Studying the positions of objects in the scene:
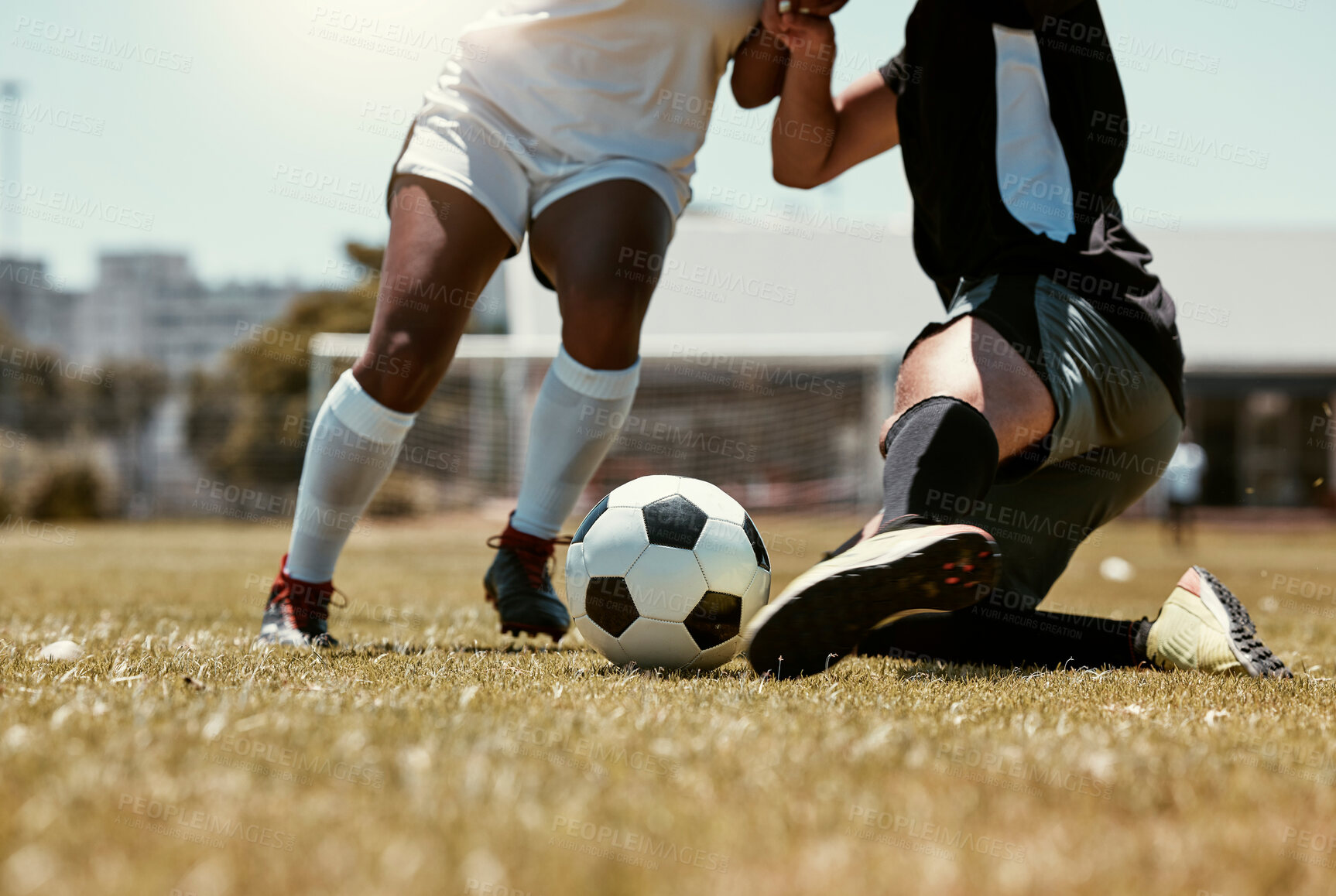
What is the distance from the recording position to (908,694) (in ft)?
6.36

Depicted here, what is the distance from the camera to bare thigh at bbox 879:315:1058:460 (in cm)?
223

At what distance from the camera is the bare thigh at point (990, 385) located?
223cm

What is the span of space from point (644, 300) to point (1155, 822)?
204cm

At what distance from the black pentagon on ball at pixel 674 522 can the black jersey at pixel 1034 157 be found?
937 mm

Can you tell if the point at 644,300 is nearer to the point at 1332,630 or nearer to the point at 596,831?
the point at 596,831

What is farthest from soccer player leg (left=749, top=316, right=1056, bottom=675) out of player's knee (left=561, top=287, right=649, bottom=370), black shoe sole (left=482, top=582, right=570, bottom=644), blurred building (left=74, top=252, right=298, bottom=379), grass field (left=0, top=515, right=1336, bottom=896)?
blurred building (left=74, top=252, right=298, bottom=379)

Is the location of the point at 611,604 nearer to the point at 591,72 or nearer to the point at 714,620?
the point at 714,620

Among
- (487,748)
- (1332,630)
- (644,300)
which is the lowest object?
(1332,630)

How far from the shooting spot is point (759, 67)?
3.26 meters

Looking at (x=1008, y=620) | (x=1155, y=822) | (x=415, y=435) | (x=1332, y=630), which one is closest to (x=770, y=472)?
(x=415, y=435)

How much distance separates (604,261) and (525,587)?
88 centimetres

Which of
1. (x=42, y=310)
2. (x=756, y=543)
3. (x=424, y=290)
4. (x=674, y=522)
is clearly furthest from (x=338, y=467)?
(x=42, y=310)

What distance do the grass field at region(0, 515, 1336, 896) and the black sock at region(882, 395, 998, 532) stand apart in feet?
1.13

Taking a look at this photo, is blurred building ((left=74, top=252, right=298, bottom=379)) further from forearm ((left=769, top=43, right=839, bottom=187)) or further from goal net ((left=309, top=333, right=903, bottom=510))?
forearm ((left=769, top=43, right=839, bottom=187))
